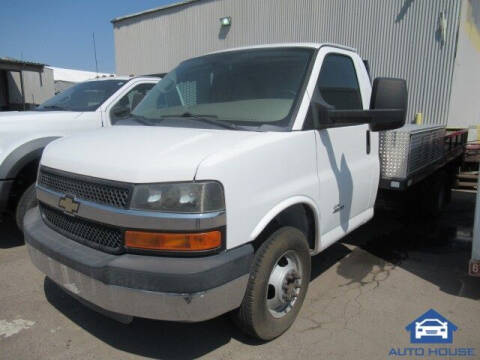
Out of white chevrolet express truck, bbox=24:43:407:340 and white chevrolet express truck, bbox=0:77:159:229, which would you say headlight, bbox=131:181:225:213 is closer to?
white chevrolet express truck, bbox=24:43:407:340

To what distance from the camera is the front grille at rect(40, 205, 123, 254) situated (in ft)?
7.63

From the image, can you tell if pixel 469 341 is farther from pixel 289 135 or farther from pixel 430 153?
pixel 430 153

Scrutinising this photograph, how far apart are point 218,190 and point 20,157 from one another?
116 inches

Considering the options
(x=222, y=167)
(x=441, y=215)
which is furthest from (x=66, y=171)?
(x=441, y=215)

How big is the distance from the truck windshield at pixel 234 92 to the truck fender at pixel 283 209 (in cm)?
51

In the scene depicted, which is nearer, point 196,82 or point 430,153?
point 196,82

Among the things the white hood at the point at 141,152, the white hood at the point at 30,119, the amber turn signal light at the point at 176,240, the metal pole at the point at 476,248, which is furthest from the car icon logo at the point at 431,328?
the white hood at the point at 30,119

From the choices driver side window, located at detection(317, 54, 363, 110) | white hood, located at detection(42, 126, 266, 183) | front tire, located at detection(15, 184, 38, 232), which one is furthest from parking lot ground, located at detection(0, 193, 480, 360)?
driver side window, located at detection(317, 54, 363, 110)

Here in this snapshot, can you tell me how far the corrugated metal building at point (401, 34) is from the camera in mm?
10500

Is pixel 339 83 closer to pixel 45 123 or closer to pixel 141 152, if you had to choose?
pixel 141 152

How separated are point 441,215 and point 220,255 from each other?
211 inches

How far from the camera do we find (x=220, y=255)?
7.31 feet

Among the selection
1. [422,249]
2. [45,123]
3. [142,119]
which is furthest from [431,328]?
[45,123]

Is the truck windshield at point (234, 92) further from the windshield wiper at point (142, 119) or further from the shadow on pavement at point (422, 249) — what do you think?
the shadow on pavement at point (422, 249)
